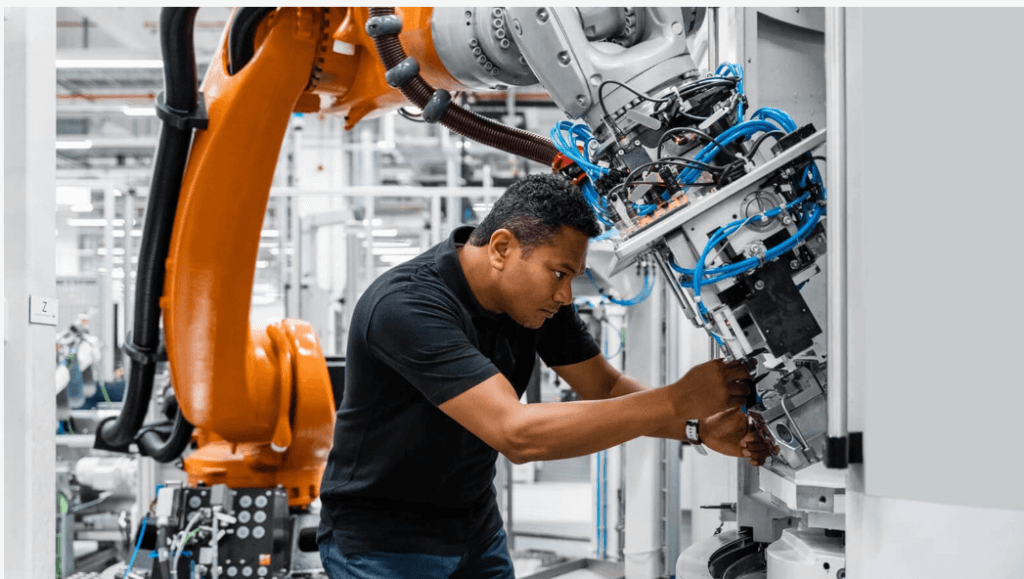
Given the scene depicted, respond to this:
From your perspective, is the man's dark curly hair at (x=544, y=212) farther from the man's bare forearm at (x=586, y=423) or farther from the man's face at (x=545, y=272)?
the man's bare forearm at (x=586, y=423)

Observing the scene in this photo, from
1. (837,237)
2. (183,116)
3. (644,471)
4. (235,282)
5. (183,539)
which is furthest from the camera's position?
(644,471)

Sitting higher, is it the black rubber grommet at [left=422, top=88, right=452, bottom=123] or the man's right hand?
the black rubber grommet at [left=422, top=88, right=452, bottom=123]

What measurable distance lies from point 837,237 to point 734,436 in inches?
24.2

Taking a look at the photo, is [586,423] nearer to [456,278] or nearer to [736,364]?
[736,364]

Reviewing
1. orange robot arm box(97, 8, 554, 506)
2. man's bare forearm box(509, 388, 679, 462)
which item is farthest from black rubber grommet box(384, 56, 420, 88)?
man's bare forearm box(509, 388, 679, 462)

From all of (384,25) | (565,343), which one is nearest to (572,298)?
(565,343)

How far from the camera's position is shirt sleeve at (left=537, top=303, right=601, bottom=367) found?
2277mm

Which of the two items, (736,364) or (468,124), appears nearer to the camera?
(736,364)

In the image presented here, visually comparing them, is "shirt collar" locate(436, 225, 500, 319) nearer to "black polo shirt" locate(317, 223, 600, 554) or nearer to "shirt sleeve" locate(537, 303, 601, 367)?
"black polo shirt" locate(317, 223, 600, 554)

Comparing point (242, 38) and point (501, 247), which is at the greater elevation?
point (242, 38)

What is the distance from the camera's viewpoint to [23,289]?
5.06 ft

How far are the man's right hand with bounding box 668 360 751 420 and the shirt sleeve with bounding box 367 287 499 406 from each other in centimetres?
38

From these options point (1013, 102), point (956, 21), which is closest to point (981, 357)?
point (1013, 102)

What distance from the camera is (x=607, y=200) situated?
1.67m
